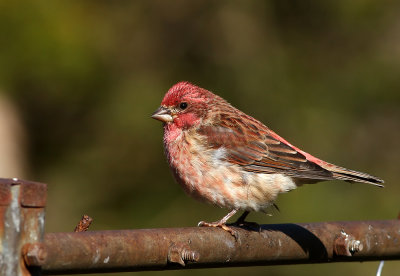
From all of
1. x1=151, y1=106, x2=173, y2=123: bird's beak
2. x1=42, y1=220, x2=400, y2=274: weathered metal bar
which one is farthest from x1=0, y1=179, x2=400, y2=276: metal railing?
x1=151, y1=106, x2=173, y2=123: bird's beak

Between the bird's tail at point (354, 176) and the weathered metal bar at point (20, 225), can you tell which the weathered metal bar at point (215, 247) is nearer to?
the weathered metal bar at point (20, 225)

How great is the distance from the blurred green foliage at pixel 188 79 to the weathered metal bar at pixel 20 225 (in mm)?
5170

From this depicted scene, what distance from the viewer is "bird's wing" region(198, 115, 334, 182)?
19.2 feet

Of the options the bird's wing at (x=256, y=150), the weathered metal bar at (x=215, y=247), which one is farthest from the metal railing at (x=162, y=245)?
the bird's wing at (x=256, y=150)

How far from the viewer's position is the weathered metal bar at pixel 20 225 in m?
2.76

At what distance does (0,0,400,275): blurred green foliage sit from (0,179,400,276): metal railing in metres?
3.63

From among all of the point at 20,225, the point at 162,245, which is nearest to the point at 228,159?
the point at 162,245

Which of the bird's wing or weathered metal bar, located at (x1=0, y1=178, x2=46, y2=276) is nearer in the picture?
weathered metal bar, located at (x1=0, y1=178, x2=46, y2=276)

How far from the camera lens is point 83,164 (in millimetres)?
8633

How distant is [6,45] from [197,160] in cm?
289

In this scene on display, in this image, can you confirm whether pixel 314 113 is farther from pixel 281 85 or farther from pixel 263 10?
pixel 263 10

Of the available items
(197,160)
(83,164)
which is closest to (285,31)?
(83,164)

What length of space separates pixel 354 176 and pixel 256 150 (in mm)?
761

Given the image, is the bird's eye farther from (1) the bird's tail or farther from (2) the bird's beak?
(1) the bird's tail
